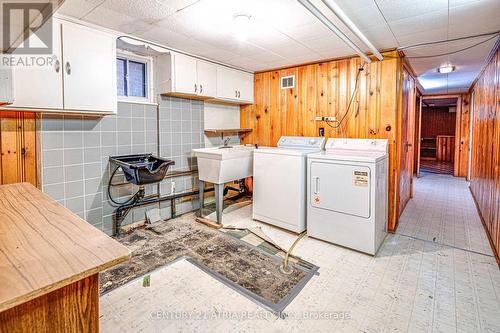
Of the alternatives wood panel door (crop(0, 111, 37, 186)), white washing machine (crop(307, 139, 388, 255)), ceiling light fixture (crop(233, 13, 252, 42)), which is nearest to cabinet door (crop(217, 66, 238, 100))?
ceiling light fixture (crop(233, 13, 252, 42))

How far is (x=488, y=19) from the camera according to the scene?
7.74ft

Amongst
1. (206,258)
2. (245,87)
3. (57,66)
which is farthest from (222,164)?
(57,66)

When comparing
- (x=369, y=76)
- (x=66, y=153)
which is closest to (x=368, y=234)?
(x=369, y=76)

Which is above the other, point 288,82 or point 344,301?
point 288,82

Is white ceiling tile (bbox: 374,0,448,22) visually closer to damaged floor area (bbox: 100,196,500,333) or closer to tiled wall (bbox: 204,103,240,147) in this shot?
damaged floor area (bbox: 100,196,500,333)

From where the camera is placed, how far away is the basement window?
10.5ft

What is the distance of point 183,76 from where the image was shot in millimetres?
3426

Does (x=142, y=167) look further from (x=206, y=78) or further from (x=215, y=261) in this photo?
(x=206, y=78)

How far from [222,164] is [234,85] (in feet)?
4.80

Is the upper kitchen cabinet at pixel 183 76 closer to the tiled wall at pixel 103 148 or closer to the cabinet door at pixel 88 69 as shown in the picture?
the tiled wall at pixel 103 148

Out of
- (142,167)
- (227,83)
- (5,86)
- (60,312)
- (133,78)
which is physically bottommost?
(60,312)

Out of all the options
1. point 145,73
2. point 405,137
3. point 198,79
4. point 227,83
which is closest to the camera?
point 145,73

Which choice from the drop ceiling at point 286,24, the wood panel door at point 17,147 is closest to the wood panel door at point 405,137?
the drop ceiling at point 286,24

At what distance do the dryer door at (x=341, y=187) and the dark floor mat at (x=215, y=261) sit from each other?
29.3 inches
